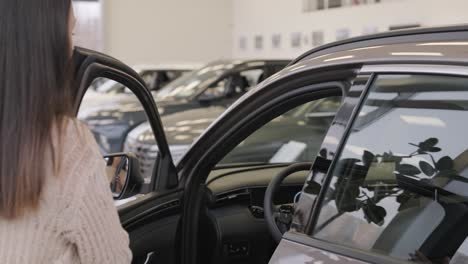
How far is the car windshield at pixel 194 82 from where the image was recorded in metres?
8.41

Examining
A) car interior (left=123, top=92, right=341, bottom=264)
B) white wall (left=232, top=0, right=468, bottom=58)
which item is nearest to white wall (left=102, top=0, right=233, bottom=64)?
white wall (left=232, top=0, right=468, bottom=58)

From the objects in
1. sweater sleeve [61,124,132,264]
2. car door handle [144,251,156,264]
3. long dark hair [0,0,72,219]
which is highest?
long dark hair [0,0,72,219]

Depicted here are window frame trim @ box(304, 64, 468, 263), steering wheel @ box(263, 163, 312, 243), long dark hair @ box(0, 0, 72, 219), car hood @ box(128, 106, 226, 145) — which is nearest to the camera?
long dark hair @ box(0, 0, 72, 219)

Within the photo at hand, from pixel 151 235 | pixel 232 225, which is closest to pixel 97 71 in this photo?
pixel 151 235

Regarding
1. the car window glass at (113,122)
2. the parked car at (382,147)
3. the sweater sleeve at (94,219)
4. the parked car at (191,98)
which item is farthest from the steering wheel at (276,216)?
the parked car at (191,98)

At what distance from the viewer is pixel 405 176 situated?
5.56ft

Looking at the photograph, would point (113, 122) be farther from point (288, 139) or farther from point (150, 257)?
point (150, 257)

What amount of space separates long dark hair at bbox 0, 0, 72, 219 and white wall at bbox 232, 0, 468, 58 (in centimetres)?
876

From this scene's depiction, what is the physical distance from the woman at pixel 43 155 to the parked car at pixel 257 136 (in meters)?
4.07

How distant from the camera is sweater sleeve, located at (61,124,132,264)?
55.9 inches

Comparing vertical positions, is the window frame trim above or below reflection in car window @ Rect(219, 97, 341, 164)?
above

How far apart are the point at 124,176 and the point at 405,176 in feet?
3.69

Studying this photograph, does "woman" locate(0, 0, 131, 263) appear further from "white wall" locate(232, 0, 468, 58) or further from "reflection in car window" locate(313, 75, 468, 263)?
"white wall" locate(232, 0, 468, 58)

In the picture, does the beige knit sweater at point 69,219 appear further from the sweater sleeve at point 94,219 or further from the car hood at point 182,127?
the car hood at point 182,127
